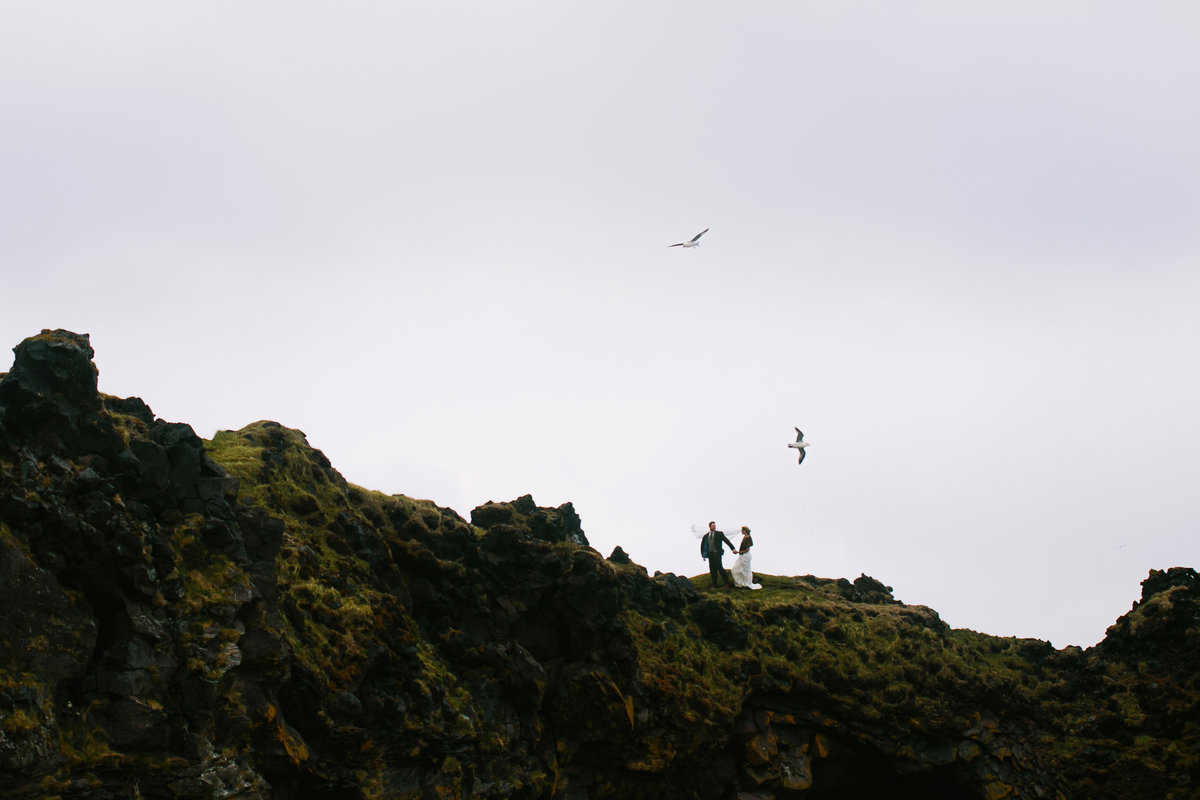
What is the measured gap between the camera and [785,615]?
1375 inches

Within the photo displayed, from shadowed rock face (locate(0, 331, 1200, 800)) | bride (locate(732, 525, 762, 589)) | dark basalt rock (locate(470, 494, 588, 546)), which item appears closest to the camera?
shadowed rock face (locate(0, 331, 1200, 800))

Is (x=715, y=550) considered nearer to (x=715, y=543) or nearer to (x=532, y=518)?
(x=715, y=543)

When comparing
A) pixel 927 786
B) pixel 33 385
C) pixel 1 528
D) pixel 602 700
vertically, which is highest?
pixel 33 385

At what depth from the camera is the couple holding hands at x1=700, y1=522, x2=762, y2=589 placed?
131 feet

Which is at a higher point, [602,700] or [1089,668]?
[1089,668]

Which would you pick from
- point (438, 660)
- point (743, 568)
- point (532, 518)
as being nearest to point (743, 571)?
point (743, 568)

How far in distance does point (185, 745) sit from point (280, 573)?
601 cm

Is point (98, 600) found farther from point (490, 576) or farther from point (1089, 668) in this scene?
point (1089, 668)

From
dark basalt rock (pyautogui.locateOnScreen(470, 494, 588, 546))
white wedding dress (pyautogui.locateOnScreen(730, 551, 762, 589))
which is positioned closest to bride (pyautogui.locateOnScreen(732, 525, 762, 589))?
white wedding dress (pyautogui.locateOnScreen(730, 551, 762, 589))

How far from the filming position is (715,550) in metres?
40.0

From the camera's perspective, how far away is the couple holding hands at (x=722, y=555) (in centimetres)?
3981

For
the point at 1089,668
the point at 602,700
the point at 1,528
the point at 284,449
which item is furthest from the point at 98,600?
the point at 1089,668

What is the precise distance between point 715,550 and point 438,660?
19368 mm

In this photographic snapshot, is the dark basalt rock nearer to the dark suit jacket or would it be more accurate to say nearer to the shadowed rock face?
the shadowed rock face
